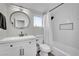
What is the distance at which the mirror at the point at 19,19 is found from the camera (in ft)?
6.90

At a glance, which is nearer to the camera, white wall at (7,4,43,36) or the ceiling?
white wall at (7,4,43,36)

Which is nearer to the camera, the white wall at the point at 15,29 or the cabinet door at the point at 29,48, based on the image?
the cabinet door at the point at 29,48

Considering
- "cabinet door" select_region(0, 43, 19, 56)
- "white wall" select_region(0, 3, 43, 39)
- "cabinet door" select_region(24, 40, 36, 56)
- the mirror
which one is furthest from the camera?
the mirror

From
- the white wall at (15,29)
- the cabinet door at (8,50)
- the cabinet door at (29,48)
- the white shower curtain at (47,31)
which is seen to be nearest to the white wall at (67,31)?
the white shower curtain at (47,31)

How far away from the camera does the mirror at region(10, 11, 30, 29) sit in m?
2.10

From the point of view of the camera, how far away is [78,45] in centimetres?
160

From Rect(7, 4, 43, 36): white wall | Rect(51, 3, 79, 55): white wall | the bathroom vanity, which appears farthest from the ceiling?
the bathroom vanity

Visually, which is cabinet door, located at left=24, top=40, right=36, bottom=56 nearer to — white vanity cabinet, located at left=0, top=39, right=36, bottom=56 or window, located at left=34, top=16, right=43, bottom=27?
white vanity cabinet, located at left=0, top=39, right=36, bottom=56

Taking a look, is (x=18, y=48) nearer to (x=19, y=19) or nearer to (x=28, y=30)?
(x=28, y=30)

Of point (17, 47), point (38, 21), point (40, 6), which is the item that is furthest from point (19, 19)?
point (17, 47)

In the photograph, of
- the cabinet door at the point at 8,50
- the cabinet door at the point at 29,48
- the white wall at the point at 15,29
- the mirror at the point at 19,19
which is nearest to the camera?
the cabinet door at the point at 8,50

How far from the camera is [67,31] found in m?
1.95

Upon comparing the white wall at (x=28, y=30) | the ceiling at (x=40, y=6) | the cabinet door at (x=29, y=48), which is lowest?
the cabinet door at (x=29, y=48)

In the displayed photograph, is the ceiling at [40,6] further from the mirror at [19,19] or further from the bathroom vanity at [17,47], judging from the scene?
the bathroom vanity at [17,47]
